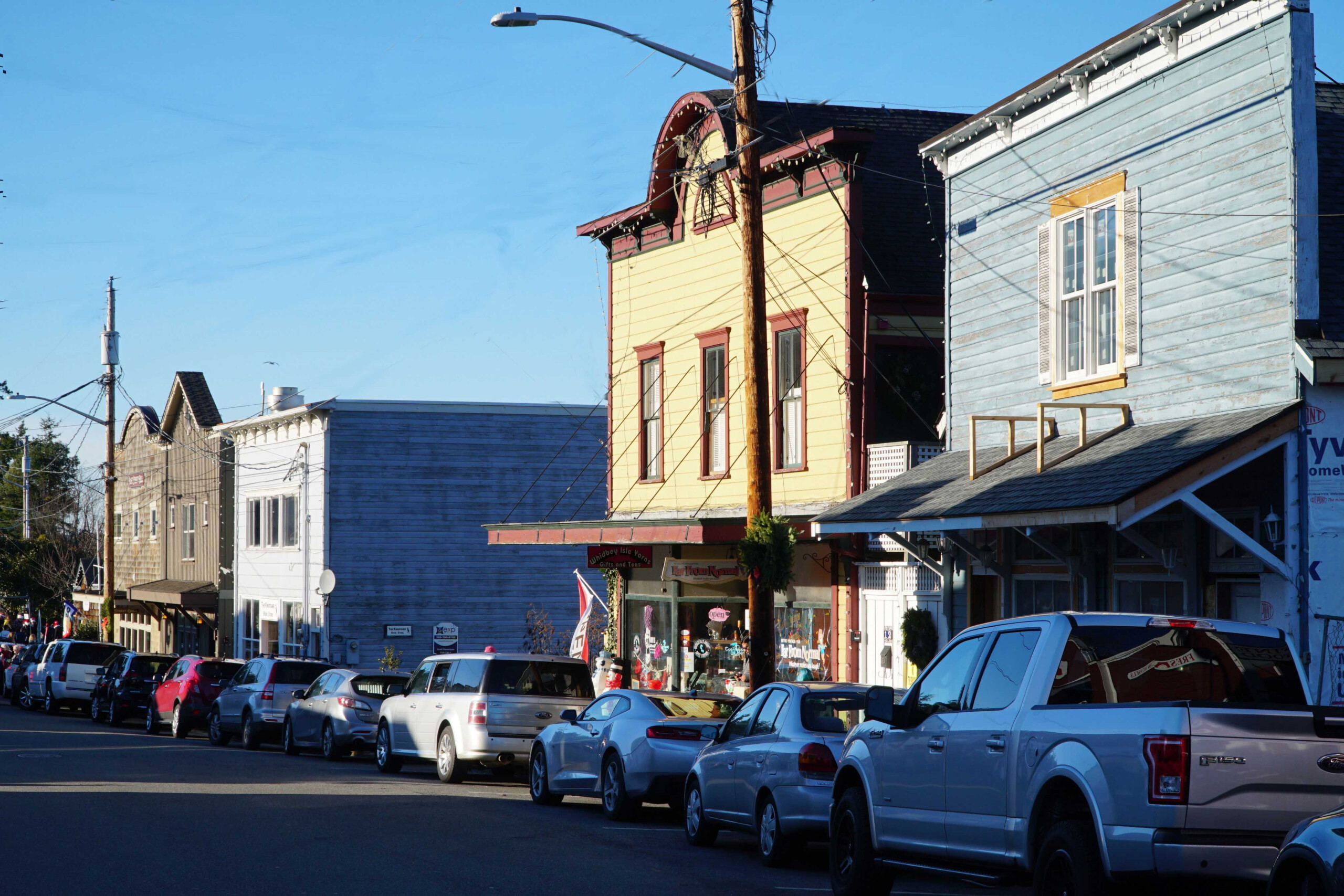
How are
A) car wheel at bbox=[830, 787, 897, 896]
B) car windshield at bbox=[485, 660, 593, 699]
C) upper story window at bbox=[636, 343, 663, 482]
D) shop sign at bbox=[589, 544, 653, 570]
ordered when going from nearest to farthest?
car wheel at bbox=[830, 787, 897, 896]
car windshield at bbox=[485, 660, 593, 699]
upper story window at bbox=[636, 343, 663, 482]
shop sign at bbox=[589, 544, 653, 570]

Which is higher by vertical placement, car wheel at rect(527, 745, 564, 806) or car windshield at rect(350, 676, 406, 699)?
car windshield at rect(350, 676, 406, 699)

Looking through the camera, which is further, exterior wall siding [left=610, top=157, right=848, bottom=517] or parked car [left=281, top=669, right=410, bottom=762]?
parked car [left=281, top=669, right=410, bottom=762]

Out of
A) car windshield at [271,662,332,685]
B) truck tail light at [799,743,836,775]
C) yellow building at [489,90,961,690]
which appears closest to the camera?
truck tail light at [799,743,836,775]

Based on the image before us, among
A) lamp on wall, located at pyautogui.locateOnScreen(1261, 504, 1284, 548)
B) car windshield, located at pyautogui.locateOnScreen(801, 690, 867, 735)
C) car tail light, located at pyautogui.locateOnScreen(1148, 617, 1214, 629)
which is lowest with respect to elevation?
car windshield, located at pyautogui.locateOnScreen(801, 690, 867, 735)

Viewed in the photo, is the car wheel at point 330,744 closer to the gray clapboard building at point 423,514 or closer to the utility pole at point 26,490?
the gray clapboard building at point 423,514

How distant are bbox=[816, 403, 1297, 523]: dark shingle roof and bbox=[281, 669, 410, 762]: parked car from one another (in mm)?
8082

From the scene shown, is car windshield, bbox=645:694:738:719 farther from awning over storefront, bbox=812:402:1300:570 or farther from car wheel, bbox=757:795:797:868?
car wheel, bbox=757:795:797:868

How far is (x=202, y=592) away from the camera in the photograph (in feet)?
150

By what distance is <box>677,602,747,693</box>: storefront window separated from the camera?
925 inches

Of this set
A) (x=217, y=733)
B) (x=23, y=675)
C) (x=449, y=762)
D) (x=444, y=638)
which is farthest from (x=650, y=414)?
(x=23, y=675)

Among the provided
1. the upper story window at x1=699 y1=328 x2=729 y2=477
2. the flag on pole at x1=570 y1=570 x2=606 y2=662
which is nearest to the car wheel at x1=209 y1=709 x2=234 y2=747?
the flag on pole at x1=570 y1=570 x2=606 y2=662

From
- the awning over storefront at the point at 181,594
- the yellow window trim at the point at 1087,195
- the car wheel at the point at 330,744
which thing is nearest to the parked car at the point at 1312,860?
the yellow window trim at the point at 1087,195

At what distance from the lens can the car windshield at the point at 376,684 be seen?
76.2 feet

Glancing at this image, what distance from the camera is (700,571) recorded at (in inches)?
899
